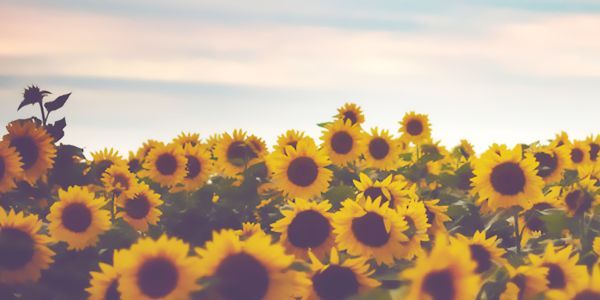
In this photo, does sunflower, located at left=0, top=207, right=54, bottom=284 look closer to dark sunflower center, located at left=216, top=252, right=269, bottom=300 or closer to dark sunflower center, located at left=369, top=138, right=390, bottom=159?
dark sunflower center, located at left=216, top=252, right=269, bottom=300

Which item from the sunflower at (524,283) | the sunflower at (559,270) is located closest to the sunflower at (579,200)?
the sunflower at (559,270)

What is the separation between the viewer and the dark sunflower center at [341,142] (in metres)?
9.17

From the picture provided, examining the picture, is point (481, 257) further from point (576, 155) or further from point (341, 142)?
point (576, 155)

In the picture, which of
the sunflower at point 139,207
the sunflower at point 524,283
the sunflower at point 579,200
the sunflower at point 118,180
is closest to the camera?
the sunflower at point 524,283

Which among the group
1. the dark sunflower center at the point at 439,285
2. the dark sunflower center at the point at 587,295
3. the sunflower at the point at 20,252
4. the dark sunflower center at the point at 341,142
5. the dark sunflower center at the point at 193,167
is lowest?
the dark sunflower center at the point at 587,295

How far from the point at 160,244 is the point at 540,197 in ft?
13.9

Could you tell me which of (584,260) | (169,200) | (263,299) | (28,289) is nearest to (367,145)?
(169,200)

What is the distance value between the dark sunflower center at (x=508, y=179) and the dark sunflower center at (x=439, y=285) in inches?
158

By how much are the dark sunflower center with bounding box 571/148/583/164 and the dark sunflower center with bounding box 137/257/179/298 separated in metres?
10.2

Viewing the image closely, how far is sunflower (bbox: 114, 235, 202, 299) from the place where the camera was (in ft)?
9.25

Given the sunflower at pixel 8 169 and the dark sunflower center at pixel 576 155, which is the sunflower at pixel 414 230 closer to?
the sunflower at pixel 8 169

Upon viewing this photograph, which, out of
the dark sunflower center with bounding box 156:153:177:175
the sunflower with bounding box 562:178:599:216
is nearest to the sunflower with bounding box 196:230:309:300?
the sunflower with bounding box 562:178:599:216

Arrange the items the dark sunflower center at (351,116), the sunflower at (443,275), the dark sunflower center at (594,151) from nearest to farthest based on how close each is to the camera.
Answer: the sunflower at (443,275), the dark sunflower center at (351,116), the dark sunflower center at (594,151)

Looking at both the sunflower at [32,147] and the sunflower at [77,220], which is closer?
the sunflower at [77,220]
